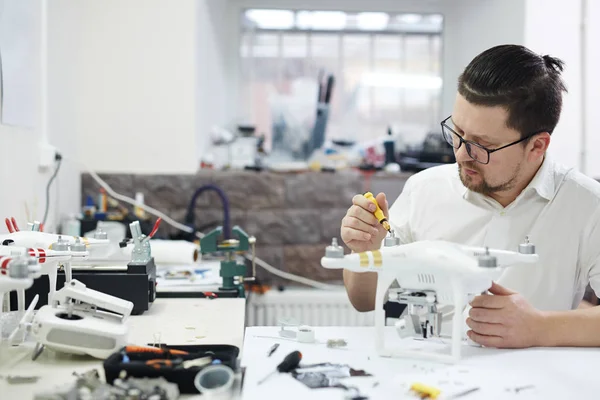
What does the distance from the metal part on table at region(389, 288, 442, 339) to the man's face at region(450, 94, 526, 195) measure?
1.60 feet

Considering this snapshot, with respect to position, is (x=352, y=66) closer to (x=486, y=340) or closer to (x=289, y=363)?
(x=486, y=340)

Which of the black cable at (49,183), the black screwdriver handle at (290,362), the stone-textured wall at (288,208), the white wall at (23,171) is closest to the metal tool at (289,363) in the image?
the black screwdriver handle at (290,362)

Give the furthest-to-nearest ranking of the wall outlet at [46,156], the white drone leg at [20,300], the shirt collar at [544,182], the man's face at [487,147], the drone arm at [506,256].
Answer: the wall outlet at [46,156] < the shirt collar at [544,182] < the man's face at [487,147] < the white drone leg at [20,300] < the drone arm at [506,256]

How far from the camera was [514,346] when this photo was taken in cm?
121

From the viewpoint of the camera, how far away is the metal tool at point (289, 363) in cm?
105

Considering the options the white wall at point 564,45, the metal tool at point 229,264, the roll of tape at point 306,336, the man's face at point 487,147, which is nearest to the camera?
the roll of tape at point 306,336

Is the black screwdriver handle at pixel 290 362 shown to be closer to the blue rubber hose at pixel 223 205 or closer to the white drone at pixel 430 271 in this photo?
the white drone at pixel 430 271

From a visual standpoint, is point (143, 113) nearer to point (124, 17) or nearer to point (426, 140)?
point (124, 17)

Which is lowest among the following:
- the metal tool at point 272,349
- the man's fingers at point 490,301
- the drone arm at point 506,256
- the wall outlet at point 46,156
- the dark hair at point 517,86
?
the metal tool at point 272,349

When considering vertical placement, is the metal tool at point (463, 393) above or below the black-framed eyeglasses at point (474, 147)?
below

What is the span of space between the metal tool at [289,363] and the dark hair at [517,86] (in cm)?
78

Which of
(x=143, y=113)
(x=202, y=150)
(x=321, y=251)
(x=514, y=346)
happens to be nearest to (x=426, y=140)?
(x=321, y=251)

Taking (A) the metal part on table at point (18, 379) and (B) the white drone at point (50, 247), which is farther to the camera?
(B) the white drone at point (50, 247)

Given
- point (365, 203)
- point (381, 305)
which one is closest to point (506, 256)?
point (381, 305)
